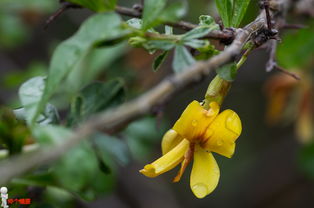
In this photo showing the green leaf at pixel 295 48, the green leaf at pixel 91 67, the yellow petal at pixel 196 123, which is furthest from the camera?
the green leaf at pixel 91 67

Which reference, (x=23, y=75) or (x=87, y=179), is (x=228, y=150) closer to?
(x=87, y=179)

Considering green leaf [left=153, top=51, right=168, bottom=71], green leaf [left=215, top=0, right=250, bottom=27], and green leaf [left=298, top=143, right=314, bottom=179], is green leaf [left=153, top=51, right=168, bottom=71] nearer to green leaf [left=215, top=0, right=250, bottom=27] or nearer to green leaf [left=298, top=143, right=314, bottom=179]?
green leaf [left=215, top=0, right=250, bottom=27]

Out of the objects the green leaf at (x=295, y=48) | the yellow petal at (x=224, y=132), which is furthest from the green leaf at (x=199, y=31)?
the green leaf at (x=295, y=48)

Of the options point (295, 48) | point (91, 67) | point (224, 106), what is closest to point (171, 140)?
point (295, 48)

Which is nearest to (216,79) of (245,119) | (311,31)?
(311,31)

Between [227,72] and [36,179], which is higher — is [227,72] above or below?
above

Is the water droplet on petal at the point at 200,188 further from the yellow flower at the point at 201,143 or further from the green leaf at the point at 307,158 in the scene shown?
the green leaf at the point at 307,158

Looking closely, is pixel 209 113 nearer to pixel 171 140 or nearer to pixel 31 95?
pixel 171 140

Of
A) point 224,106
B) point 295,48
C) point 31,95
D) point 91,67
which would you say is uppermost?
point 31,95
